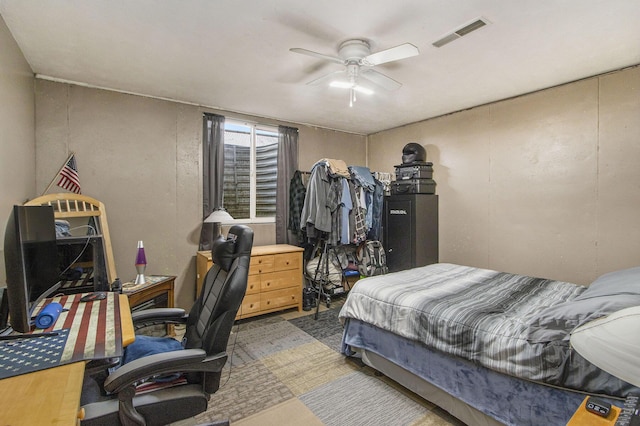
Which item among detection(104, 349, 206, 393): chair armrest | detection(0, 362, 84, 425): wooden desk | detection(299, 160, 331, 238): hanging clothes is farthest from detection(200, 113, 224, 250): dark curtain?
detection(0, 362, 84, 425): wooden desk

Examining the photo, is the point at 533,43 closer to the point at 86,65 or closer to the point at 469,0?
the point at 469,0

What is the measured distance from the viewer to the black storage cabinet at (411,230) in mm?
3967

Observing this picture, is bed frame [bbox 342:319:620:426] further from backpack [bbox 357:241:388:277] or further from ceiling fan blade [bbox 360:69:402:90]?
ceiling fan blade [bbox 360:69:402:90]

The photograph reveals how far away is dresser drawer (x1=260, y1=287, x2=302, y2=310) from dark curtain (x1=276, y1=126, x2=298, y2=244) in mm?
718

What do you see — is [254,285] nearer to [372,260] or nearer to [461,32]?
[372,260]

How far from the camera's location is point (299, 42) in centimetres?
220

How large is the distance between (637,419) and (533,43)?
7.75ft

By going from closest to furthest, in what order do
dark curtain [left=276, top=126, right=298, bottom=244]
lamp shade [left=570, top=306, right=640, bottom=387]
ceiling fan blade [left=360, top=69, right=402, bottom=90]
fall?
lamp shade [left=570, top=306, right=640, bottom=387] < ceiling fan blade [left=360, top=69, right=402, bottom=90] < dark curtain [left=276, top=126, right=298, bottom=244]

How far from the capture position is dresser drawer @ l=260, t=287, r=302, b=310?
3582 mm

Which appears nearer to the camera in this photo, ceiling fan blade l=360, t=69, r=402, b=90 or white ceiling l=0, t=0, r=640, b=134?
white ceiling l=0, t=0, r=640, b=134

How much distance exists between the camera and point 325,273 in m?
4.02

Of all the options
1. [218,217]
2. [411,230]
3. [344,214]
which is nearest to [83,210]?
[218,217]

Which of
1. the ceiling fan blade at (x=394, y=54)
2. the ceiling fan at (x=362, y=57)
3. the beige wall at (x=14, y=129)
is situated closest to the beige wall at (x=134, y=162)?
the beige wall at (x=14, y=129)

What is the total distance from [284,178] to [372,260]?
5.28 ft
